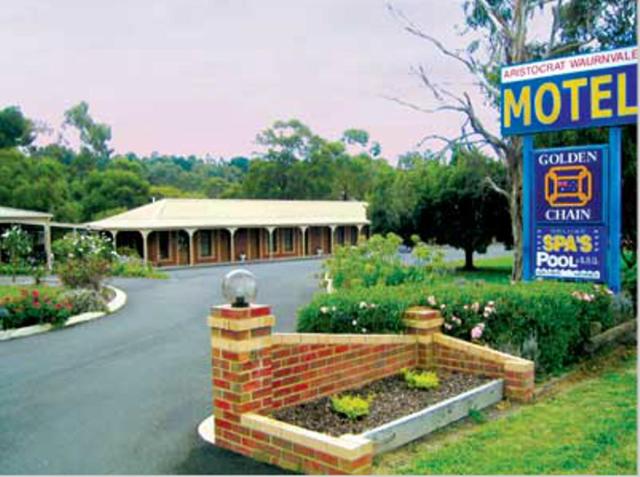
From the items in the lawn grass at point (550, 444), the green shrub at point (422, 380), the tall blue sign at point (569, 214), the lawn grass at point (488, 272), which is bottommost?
the lawn grass at point (488, 272)

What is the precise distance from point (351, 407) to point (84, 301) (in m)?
9.59

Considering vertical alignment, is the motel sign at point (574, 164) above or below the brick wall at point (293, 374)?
above

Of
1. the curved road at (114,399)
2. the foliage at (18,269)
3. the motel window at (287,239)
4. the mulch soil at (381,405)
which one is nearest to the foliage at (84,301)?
the curved road at (114,399)

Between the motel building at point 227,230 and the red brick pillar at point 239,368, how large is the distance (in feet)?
79.7

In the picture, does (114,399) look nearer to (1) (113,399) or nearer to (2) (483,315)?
(1) (113,399)

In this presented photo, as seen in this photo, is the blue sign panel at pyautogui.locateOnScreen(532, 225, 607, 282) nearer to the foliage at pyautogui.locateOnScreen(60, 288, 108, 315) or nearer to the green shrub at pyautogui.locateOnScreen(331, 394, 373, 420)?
the green shrub at pyautogui.locateOnScreen(331, 394, 373, 420)

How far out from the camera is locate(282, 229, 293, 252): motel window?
1433 inches

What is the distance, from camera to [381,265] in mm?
12094

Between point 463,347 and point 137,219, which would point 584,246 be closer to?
point 463,347

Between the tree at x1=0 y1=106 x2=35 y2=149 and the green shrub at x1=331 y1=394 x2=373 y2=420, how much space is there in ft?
164

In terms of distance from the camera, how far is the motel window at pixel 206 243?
32.4 metres

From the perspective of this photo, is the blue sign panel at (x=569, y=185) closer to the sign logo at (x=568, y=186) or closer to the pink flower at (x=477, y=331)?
the sign logo at (x=568, y=186)

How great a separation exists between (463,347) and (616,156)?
4.45m

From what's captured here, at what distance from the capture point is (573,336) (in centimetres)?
816
